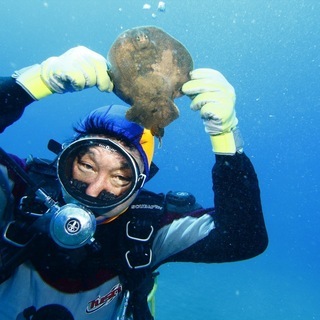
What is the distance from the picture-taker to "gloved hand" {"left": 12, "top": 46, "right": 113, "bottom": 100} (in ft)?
6.92

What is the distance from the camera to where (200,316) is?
396 inches

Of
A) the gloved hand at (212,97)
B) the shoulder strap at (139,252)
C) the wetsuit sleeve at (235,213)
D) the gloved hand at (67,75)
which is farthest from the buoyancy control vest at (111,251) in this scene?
the gloved hand at (212,97)

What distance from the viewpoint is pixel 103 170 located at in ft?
8.39

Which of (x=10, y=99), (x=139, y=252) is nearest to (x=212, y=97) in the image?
(x=139, y=252)

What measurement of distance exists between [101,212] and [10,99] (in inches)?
37.7

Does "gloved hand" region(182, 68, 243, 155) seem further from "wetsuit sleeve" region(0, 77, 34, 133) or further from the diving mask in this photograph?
"wetsuit sleeve" region(0, 77, 34, 133)

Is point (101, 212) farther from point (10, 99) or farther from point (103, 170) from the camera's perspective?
point (10, 99)

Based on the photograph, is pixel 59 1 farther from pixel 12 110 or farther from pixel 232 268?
pixel 12 110

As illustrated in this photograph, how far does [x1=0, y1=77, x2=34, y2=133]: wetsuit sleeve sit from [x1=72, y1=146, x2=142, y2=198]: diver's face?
528mm

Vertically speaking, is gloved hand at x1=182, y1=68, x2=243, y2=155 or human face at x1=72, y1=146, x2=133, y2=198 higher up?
gloved hand at x1=182, y1=68, x2=243, y2=155

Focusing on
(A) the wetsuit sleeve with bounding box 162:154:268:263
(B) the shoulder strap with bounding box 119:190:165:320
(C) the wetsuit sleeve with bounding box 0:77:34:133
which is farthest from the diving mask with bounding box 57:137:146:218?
(A) the wetsuit sleeve with bounding box 162:154:268:263

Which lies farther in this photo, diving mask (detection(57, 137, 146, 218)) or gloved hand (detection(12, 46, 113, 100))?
diving mask (detection(57, 137, 146, 218))

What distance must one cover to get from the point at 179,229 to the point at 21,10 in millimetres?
70583

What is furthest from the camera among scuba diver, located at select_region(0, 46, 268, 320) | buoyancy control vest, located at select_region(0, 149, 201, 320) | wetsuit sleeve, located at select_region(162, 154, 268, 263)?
wetsuit sleeve, located at select_region(162, 154, 268, 263)
